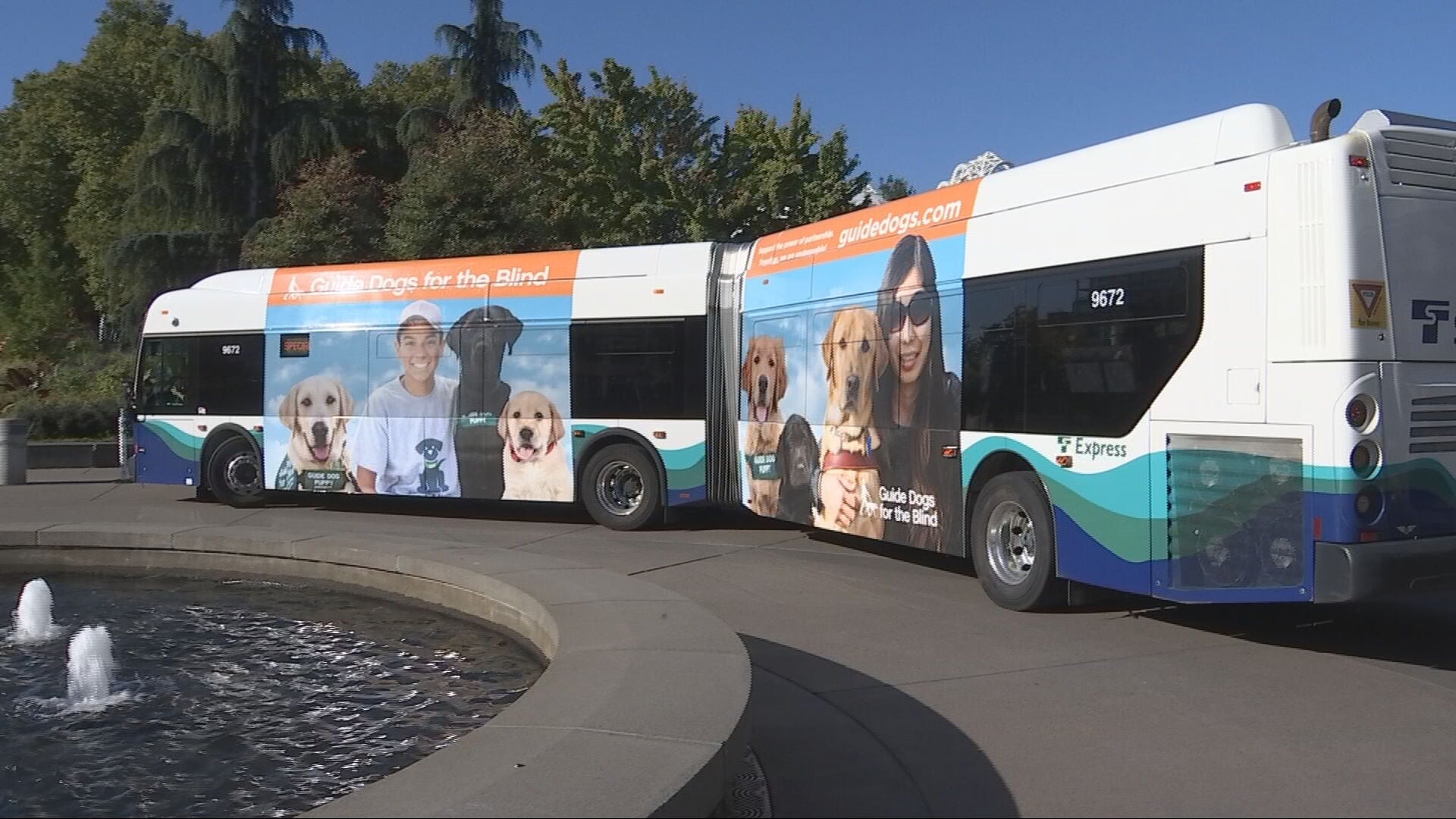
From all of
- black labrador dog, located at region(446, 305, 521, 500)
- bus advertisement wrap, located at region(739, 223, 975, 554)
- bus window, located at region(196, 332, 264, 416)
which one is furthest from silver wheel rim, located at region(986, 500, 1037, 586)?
bus window, located at region(196, 332, 264, 416)

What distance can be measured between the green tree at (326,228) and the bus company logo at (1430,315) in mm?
22590

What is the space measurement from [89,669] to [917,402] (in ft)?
20.8

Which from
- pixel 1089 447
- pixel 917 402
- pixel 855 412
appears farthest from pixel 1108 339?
pixel 855 412

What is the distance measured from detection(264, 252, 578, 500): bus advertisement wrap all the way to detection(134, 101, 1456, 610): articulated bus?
1.6 inches

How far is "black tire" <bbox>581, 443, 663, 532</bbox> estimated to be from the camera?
1370 centimetres

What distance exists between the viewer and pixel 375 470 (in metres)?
15.0

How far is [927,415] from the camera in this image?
9891 millimetres

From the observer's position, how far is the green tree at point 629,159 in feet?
101

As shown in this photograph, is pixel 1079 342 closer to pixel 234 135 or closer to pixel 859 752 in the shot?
pixel 859 752

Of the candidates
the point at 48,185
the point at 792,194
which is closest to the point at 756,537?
the point at 792,194

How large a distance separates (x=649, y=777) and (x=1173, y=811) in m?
2.17

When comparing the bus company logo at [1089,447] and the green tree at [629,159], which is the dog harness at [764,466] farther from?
the green tree at [629,159]

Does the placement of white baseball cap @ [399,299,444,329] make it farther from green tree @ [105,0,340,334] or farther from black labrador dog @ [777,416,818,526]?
green tree @ [105,0,340,334]

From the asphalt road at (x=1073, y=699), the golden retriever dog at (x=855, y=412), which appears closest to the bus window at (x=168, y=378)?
the asphalt road at (x=1073, y=699)
